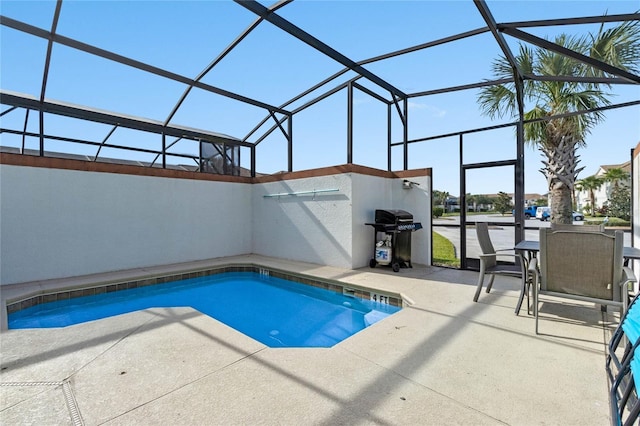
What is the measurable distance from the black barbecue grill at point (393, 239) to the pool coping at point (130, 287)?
1447 millimetres

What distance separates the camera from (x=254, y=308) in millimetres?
5246

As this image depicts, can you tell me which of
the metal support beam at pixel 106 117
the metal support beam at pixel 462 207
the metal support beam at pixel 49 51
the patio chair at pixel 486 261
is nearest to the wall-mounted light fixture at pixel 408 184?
the metal support beam at pixel 462 207

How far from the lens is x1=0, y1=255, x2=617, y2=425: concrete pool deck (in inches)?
76.7

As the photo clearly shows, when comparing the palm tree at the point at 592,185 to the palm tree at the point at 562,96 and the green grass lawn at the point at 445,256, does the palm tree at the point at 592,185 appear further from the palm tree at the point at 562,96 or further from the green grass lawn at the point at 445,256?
the green grass lawn at the point at 445,256

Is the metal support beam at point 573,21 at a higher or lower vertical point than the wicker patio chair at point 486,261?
higher

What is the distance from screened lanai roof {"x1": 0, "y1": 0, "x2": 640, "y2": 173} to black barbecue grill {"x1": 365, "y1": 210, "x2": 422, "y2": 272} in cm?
143

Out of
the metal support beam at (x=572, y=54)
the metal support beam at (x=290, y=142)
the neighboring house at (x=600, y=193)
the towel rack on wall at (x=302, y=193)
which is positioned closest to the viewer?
the metal support beam at (x=572, y=54)

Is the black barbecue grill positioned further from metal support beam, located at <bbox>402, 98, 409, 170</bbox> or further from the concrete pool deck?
the concrete pool deck

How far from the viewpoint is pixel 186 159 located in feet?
33.2

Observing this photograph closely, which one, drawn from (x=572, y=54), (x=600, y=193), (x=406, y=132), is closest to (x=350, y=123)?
(x=406, y=132)

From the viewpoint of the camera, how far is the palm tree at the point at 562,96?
5.98 m

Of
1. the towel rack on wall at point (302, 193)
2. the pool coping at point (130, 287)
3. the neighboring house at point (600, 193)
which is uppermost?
the neighboring house at point (600, 193)

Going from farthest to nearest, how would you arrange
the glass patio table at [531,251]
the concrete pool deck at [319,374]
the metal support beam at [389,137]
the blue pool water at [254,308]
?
the metal support beam at [389,137] < the blue pool water at [254,308] < the glass patio table at [531,251] < the concrete pool deck at [319,374]

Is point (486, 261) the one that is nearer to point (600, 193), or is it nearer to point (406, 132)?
point (406, 132)
